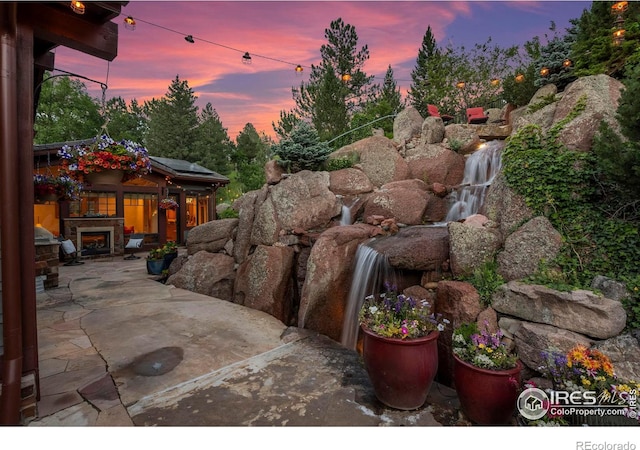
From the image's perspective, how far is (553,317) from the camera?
3566 mm

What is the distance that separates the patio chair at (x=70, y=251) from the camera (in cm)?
1033

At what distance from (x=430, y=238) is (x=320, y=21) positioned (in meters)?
4.19

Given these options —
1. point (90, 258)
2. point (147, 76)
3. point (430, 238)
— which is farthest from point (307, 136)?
point (90, 258)

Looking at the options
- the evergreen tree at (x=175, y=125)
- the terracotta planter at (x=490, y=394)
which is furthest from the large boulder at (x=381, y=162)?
the evergreen tree at (x=175, y=125)

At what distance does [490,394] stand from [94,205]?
1528cm

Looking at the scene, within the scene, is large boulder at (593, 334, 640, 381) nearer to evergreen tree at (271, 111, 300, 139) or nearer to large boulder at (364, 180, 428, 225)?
large boulder at (364, 180, 428, 225)

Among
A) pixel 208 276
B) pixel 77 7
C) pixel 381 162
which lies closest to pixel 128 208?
pixel 208 276

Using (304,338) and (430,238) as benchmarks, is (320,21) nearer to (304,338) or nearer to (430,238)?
(430,238)

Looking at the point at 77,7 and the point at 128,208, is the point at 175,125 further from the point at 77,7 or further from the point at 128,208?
the point at 77,7

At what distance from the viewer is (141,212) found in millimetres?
14320

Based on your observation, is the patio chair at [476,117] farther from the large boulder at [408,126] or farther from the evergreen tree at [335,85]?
the evergreen tree at [335,85]

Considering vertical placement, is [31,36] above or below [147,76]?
below

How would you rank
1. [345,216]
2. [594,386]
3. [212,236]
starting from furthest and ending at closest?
[212,236] < [345,216] < [594,386]

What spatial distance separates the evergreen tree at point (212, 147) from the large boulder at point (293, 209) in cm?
2521
